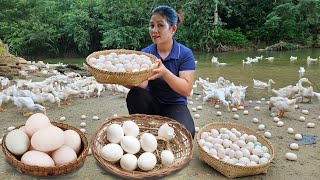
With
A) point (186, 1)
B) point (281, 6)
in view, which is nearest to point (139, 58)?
point (186, 1)

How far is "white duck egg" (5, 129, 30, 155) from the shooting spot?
2398 millimetres

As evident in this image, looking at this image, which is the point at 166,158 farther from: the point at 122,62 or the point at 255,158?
the point at 122,62

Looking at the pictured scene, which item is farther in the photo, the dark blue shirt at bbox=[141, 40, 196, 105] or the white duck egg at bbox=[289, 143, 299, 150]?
the white duck egg at bbox=[289, 143, 299, 150]

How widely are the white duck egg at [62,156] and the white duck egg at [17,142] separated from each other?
220 mm

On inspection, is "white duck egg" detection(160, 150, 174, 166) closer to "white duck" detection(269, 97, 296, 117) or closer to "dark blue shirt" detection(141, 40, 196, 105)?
"dark blue shirt" detection(141, 40, 196, 105)

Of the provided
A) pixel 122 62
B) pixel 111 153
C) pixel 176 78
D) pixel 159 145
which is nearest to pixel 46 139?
pixel 111 153

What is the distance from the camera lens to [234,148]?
11.0 feet

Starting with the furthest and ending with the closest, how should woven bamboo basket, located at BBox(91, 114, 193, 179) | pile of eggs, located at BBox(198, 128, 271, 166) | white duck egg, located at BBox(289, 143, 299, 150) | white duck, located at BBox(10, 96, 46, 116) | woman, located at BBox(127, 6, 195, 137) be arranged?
white duck, located at BBox(10, 96, 46, 116), white duck egg, located at BBox(289, 143, 299, 150), woman, located at BBox(127, 6, 195, 137), pile of eggs, located at BBox(198, 128, 271, 166), woven bamboo basket, located at BBox(91, 114, 193, 179)

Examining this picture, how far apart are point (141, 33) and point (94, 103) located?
57.1ft

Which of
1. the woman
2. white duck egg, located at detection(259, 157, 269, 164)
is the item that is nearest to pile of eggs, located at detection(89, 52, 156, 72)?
the woman

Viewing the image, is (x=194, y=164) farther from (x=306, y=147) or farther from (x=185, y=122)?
(x=306, y=147)

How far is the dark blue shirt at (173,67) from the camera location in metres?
3.46

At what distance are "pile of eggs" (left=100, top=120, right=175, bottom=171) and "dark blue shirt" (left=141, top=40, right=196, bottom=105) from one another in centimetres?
78

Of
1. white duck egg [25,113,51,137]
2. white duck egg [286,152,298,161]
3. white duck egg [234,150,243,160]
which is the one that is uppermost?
white duck egg [25,113,51,137]
